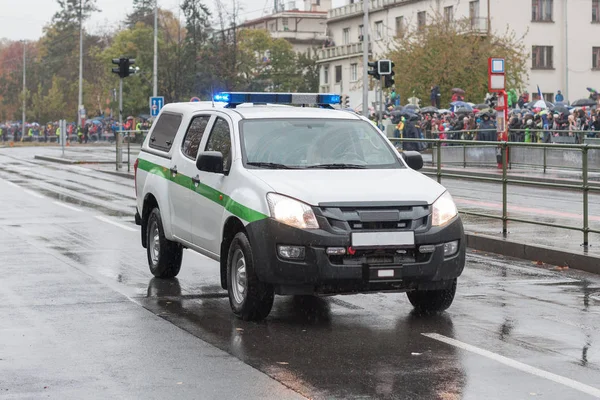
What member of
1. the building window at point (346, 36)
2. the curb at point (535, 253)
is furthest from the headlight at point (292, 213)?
the building window at point (346, 36)

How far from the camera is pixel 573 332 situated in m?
8.73

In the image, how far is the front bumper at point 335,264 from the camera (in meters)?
8.71

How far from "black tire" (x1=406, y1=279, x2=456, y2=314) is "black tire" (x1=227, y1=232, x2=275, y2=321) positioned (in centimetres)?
137

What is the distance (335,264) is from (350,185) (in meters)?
0.72

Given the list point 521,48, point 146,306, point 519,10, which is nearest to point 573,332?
point 146,306

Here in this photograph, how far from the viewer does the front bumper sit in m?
8.71

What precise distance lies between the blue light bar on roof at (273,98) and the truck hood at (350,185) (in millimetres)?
1632

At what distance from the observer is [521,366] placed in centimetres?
744

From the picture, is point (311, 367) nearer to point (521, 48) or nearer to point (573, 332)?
point (573, 332)

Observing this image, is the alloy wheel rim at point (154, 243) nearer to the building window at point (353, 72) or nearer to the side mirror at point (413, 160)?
the side mirror at point (413, 160)

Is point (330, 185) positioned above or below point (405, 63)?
below

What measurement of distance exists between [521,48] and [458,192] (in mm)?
51601

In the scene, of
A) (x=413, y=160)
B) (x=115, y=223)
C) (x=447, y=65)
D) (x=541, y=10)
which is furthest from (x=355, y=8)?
(x=413, y=160)

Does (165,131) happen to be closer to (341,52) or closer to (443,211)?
(443,211)
